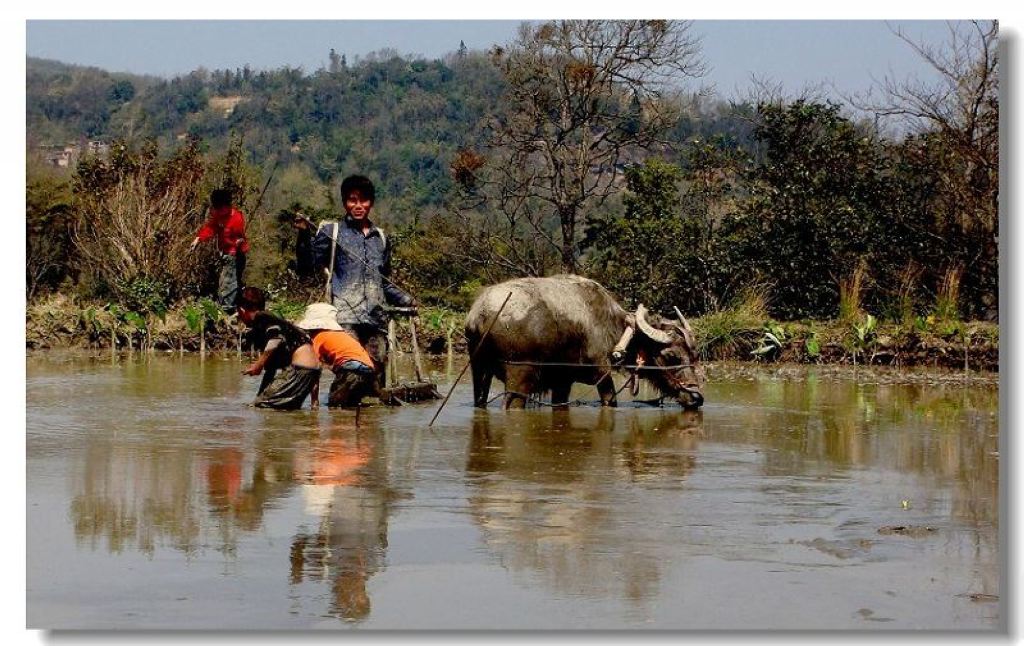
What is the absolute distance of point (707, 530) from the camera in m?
8.95

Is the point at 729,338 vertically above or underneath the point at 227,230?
underneath

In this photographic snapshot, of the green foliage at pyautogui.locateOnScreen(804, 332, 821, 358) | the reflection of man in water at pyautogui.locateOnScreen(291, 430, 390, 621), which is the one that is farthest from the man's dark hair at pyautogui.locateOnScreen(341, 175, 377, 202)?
the green foliage at pyautogui.locateOnScreen(804, 332, 821, 358)

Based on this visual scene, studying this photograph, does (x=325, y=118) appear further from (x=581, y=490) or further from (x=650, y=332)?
(x=581, y=490)

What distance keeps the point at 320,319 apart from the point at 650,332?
2988mm

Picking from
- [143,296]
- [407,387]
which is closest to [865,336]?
[407,387]

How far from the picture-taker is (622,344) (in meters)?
14.9

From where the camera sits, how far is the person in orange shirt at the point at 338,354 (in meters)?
13.8

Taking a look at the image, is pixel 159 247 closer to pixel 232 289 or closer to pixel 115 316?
pixel 115 316

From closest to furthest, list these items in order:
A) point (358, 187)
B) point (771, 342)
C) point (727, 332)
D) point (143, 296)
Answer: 1. point (358, 187)
2. point (771, 342)
3. point (727, 332)
4. point (143, 296)

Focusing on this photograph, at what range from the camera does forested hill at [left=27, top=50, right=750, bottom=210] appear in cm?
3584

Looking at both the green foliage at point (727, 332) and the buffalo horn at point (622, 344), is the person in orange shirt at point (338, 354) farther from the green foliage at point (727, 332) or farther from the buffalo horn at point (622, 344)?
the green foliage at point (727, 332)

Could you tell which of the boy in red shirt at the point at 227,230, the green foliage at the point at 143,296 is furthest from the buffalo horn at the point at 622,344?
the green foliage at the point at 143,296

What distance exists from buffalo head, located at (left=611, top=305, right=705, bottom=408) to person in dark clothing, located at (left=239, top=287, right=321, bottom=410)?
2.84 m

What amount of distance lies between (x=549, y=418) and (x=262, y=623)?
25.4 feet
